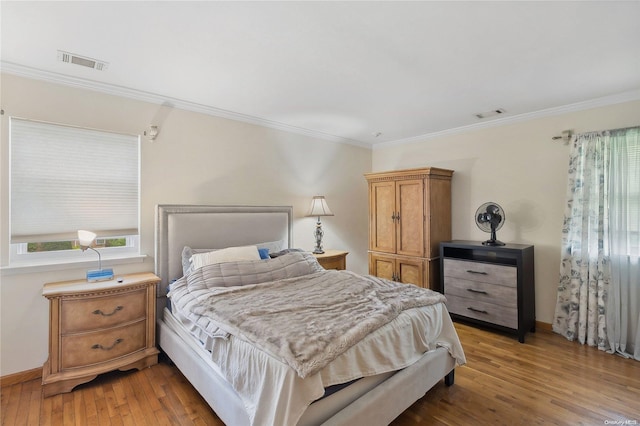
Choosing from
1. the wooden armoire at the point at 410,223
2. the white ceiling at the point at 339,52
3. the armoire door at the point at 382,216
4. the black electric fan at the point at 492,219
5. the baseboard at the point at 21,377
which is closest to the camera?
the white ceiling at the point at 339,52

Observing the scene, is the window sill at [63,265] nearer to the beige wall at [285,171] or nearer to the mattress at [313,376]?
the beige wall at [285,171]

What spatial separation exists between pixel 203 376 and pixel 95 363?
105cm

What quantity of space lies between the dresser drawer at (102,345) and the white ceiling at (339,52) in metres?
2.04

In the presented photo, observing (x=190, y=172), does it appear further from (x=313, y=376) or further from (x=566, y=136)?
(x=566, y=136)

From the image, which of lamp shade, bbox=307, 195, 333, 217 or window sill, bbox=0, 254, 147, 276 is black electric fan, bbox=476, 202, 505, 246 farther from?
window sill, bbox=0, 254, 147, 276

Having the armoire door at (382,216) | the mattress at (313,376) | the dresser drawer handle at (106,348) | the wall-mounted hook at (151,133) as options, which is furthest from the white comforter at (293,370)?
the armoire door at (382,216)

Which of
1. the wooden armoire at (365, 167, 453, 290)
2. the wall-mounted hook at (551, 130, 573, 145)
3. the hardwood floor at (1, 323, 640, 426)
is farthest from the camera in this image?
the wooden armoire at (365, 167, 453, 290)

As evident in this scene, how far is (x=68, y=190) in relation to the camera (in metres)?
2.54

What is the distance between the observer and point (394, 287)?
245cm

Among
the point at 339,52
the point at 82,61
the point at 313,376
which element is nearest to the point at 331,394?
the point at 313,376

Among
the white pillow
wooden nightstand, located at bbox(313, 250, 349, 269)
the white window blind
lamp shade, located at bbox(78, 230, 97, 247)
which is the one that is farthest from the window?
wooden nightstand, located at bbox(313, 250, 349, 269)

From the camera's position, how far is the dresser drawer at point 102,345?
7.28 ft

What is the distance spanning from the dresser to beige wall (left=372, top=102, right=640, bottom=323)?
0.68ft

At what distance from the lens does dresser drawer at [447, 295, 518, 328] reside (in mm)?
3135
